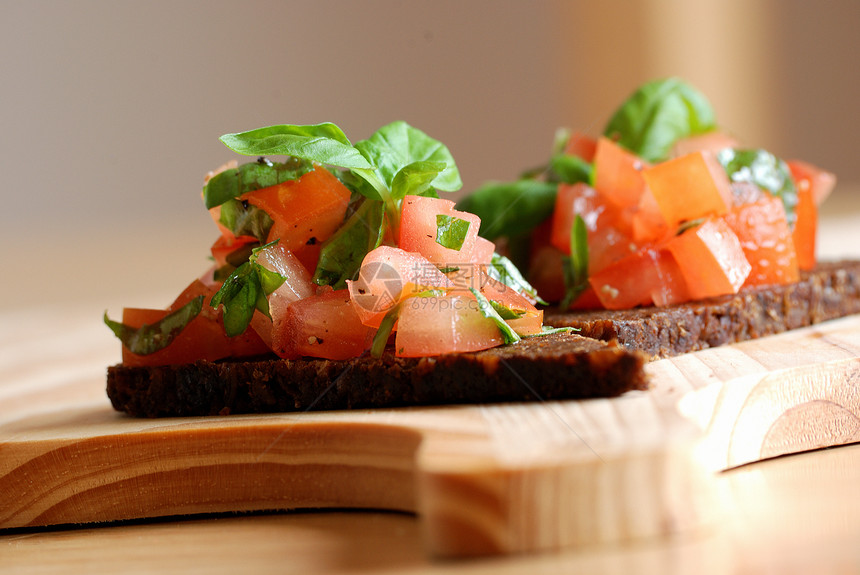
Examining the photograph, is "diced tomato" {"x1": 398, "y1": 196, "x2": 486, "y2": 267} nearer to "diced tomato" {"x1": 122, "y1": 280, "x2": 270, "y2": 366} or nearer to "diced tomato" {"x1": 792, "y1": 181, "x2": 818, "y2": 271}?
"diced tomato" {"x1": 122, "y1": 280, "x2": 270, "y2": 366}

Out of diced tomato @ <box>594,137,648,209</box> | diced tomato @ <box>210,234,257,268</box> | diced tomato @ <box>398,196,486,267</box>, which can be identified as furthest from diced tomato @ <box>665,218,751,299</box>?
diced tomato @ <box>210,234,257,268</box>

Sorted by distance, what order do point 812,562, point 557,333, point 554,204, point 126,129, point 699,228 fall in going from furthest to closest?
point 126,129
point 554,204
point 699,228
point 557,333
point 812,562

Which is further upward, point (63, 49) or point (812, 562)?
point (63, 49)

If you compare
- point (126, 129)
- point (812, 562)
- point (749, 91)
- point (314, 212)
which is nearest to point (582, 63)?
point (749, 91)

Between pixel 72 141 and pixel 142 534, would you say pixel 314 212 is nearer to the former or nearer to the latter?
pixel 142 534

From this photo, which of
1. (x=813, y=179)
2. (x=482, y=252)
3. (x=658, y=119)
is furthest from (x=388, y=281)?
(x=813, y=179)

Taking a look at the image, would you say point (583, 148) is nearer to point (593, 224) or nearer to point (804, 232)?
point (593, 224)
